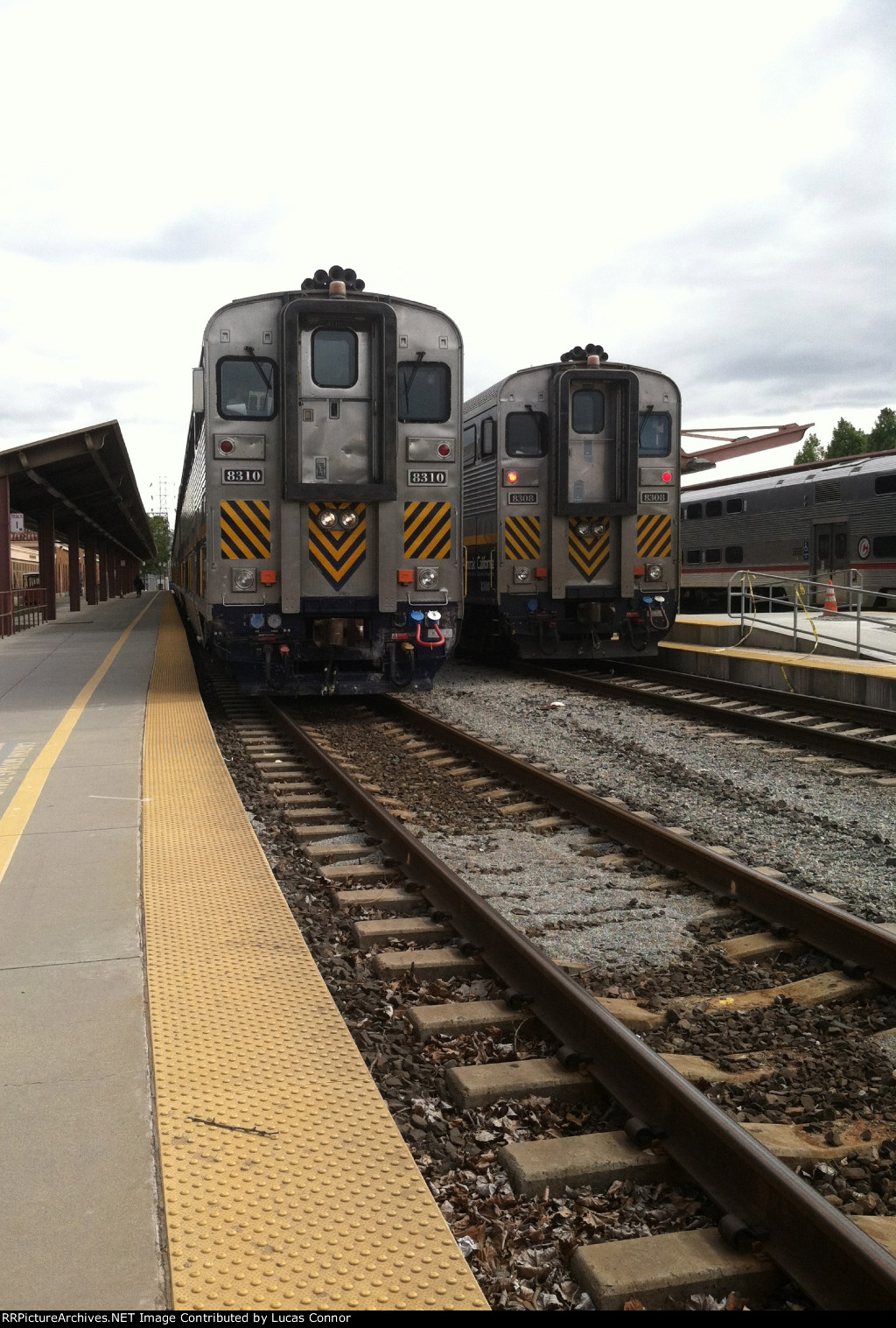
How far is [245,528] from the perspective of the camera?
34.9ft

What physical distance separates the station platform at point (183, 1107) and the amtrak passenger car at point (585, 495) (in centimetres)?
896

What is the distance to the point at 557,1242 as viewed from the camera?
2572mm

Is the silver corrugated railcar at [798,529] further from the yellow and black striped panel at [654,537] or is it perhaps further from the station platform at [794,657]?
the yellow and black striped panel at [654,537]

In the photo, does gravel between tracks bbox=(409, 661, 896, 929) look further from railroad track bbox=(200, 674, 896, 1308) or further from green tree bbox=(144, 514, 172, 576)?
green tree bbox=(144, 514, 172, 576)

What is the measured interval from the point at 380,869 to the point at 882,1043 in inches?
108

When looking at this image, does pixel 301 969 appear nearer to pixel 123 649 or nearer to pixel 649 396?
pixel 649 396

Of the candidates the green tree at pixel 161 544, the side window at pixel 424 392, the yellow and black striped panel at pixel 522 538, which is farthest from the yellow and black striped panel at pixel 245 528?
the green tree at pixel 161 544

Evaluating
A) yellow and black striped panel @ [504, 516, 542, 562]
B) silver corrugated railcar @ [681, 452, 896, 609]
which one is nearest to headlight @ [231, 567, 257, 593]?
→ yellow and black striped panel @ [504, 516, 542, 562]

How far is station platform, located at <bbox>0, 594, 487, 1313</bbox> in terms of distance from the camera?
7.43 ft

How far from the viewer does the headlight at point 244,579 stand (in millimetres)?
10633

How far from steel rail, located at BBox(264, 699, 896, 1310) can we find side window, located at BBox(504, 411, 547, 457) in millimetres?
10322

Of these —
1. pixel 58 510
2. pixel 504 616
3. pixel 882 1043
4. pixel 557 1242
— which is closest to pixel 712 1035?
pixel 882 1043

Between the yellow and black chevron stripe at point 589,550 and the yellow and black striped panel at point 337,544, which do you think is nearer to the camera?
the yellow and black striped panel at point 337,544

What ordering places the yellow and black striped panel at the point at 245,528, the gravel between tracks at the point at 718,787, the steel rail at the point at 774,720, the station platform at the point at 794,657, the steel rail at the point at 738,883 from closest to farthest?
the steel rail at the point at 738,883 < the gravel between tracks at the point at 718,787 < the steel rail at the point at 774,720 < the yellow and black striped panel at the point at 245,528 < the station platform at the point at 794,657
